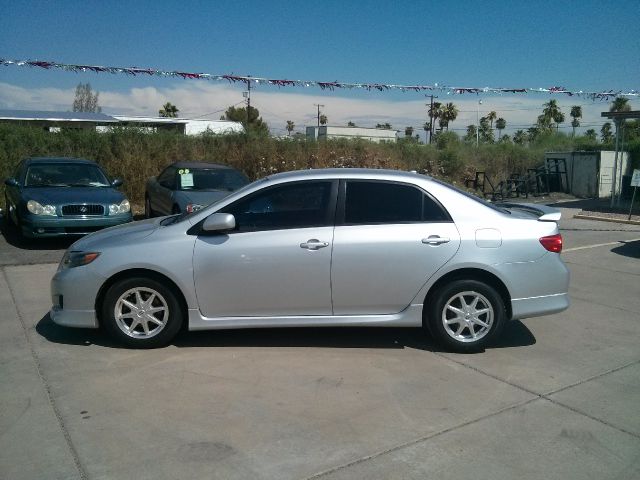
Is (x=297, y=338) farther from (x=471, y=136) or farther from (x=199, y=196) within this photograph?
(x=471, y=136)

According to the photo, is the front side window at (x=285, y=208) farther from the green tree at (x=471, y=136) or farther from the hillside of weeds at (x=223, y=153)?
the green tree at (x=471, y=136)

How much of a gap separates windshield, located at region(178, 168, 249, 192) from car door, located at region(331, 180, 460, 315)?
6.15 m

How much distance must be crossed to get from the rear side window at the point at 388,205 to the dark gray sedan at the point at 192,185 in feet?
17.7

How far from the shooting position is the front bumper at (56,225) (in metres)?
9.43

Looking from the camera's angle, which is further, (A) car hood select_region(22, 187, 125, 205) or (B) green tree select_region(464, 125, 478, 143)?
(B) green tree select_region(464, 125, 478, 143)

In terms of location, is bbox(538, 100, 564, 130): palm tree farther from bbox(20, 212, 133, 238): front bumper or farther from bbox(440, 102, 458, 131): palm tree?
bbox(20, 212, 133, 238): front bumper

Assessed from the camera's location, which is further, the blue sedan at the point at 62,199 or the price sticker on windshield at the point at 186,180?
the price sticker on windshield at the point at 186,180

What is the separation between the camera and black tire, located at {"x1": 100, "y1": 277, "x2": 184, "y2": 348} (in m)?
5.09

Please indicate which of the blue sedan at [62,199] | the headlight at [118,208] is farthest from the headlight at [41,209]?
the headlight at [118,208]

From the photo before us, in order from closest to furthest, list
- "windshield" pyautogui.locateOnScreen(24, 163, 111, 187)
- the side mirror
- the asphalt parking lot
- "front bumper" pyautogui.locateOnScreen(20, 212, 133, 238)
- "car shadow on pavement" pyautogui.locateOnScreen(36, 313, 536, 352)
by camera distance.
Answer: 1. the asphalt parking lot
2. the side mirror
3. "car shadow on pavement" pyautogui.locateOnScreen(36, 313, 536, 352)
4. "front bumper" pyautogui.locateOnScreen(20, 212, 133, 238)
5. "windshield" pyautogui.locateOnScreen(24, 163, 111, 187)

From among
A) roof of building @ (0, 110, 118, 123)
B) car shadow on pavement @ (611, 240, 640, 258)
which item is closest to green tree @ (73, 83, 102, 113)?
roof of building @ (0, 110, 118, 123)

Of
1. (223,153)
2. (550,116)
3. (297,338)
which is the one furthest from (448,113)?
(297,338)

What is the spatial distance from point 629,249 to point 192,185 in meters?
8.02

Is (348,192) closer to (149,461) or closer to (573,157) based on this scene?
(149,461)
